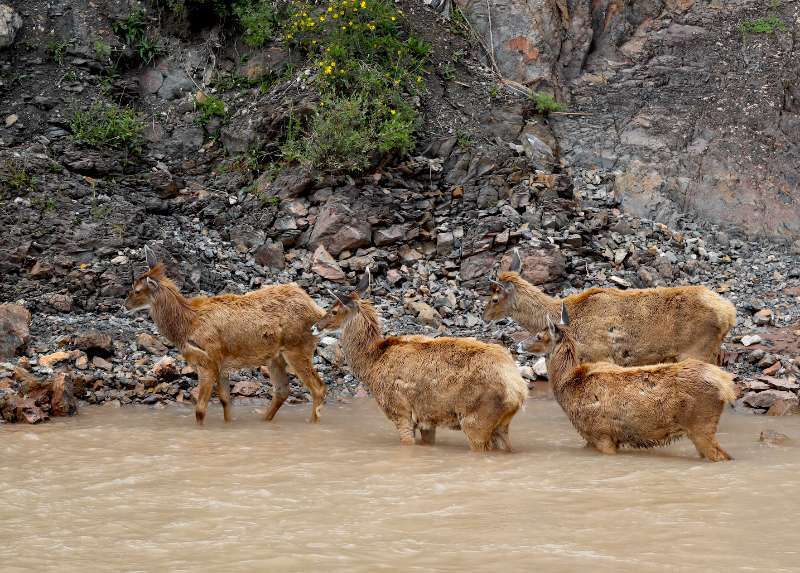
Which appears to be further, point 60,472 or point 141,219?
point 141,219

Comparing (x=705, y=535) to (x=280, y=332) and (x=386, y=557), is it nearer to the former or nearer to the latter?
(x=386, y=557)

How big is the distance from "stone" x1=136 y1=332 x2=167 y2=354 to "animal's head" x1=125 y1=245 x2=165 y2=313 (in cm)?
117

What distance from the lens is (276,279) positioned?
16.2 meters

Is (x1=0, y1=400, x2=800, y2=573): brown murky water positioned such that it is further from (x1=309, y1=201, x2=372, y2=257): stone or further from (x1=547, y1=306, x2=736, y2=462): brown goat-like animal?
(x1=309, y1=201, x2=372, y2=257): stone

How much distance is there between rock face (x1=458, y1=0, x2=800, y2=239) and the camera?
18906 millimetres

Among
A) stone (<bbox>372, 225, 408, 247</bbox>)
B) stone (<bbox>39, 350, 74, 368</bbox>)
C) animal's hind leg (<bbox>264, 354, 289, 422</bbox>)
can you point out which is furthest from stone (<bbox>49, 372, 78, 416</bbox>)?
stone (<bbox>372, 225, 408, 247</bbox>)

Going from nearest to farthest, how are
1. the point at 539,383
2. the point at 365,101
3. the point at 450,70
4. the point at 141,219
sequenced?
the point at 539,383 < the point at 141,219 < the point at 365,101 < the point at 450,70

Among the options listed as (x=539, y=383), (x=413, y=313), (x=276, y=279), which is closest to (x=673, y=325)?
(x=539, y=383)

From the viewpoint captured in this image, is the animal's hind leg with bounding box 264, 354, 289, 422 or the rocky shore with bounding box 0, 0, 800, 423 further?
the rocky shore with bounding box 0, 0, 800, 423

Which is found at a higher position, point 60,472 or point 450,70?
point 450,70

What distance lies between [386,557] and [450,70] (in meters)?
15.3

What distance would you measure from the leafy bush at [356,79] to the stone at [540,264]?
3.58m

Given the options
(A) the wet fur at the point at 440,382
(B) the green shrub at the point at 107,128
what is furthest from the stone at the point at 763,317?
(B) the green shrub at the point at 107,128

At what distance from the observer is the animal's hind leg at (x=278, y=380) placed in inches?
481
